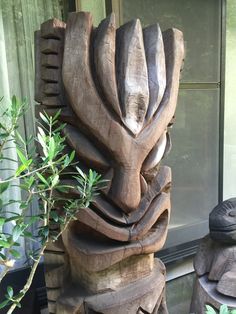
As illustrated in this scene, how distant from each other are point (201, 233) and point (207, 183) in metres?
0.32

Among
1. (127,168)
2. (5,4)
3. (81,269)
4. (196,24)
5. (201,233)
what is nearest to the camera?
(127,168)

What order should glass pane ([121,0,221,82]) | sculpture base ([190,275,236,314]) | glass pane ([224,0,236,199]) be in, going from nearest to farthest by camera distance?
1. sculpture base ([190,275,236,314])
2. glass pane ([121,0,221,82])
3. glass pane ([224,0,236,199])

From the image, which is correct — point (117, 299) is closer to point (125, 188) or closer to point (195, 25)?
point (125, 188)

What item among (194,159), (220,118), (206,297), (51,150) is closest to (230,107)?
(220,118)

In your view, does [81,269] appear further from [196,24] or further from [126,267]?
[196,24]

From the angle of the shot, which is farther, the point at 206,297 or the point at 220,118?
the point at 220,118

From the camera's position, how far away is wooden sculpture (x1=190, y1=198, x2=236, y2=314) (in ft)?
4.00

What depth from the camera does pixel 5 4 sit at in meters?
1.36

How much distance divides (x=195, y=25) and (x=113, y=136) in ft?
4.40

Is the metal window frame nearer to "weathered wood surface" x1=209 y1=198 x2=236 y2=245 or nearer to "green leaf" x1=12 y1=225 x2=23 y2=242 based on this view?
"weathered wood surface" x1=209 y1=198 x2=236 y2=245

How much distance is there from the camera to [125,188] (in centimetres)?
82

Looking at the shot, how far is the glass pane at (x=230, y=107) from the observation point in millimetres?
2068

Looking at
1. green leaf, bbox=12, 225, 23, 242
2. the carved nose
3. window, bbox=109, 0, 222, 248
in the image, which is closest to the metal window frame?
window, bbox=109, 0, 222, 248

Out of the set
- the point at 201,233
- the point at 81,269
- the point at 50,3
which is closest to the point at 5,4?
the point at 50,3
